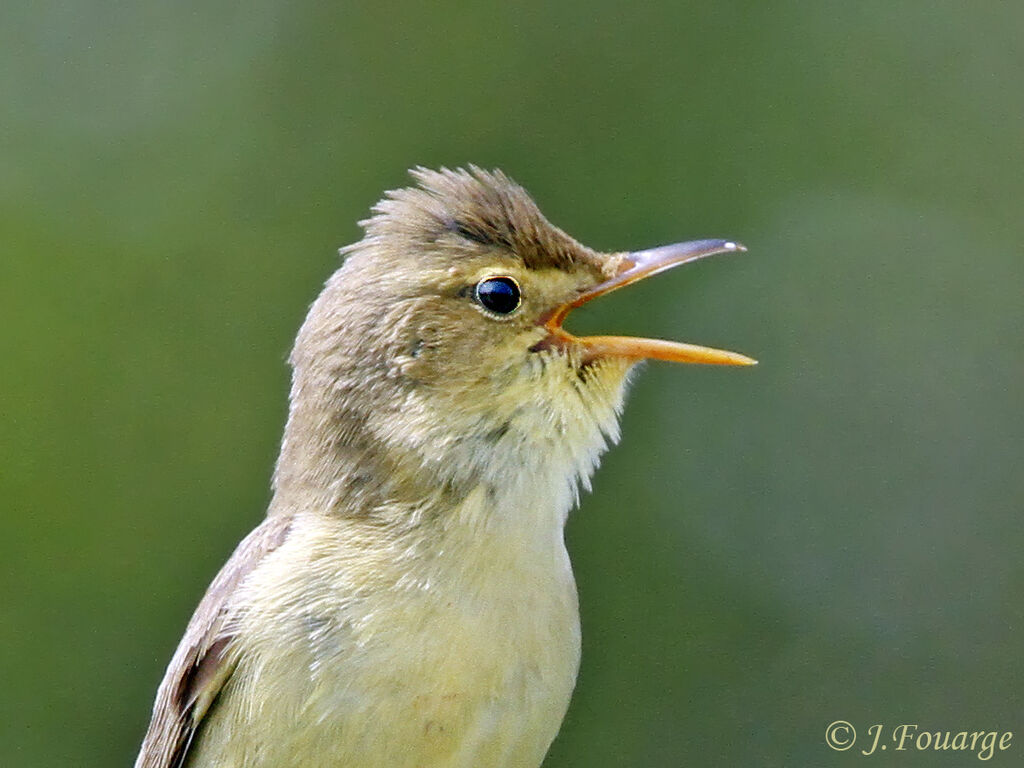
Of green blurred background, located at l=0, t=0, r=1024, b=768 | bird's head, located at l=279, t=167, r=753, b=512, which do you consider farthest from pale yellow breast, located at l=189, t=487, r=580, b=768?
green blurred background, located at l=0, t=0, r=1024, b=768

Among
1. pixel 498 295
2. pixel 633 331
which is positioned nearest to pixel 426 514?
pixel 498 295

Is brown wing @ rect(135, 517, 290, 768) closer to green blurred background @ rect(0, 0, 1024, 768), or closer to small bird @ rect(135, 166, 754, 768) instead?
small bird @ rect(135, 166, 754, 768)

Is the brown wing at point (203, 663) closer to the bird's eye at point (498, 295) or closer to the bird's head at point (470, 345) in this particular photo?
the bird's head at point (470, 345)

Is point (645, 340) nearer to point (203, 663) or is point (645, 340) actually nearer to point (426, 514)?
point (426, 514)

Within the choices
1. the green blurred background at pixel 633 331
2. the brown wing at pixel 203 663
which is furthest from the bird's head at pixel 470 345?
the green blurred background at pixel 633 331

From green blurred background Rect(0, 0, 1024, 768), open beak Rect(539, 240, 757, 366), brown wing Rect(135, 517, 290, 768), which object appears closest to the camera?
open beak Rect(539, 240, 757, 366)

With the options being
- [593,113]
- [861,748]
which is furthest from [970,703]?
[593,113]
